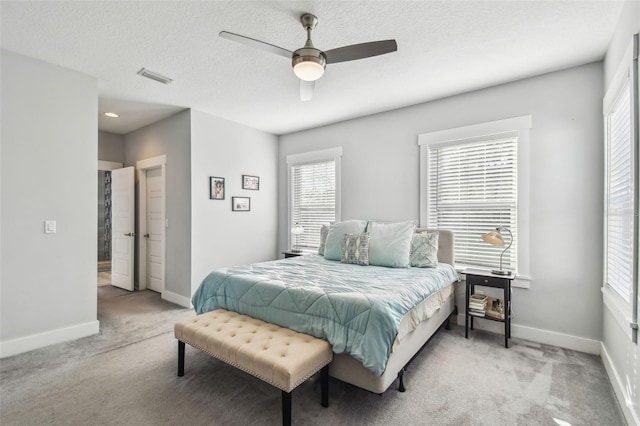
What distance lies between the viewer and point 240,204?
16.2 feet

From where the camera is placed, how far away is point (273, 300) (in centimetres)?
238

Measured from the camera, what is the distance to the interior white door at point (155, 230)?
193 inches

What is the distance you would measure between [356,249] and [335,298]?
4.66ft

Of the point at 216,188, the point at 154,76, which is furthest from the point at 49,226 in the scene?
the point at 216,188

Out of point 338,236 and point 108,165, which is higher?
point 108,165

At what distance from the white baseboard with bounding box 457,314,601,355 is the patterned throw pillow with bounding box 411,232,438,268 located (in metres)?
0.95

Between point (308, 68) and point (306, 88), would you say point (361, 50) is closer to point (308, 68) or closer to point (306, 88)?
point (308, 68)

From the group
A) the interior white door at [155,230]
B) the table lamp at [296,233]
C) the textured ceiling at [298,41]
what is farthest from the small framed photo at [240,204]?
the textured ceiling at [298,41]

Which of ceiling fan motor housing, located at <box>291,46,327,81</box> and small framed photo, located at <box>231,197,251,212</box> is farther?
small framed photo, located at <box>231,197,251,212</box>

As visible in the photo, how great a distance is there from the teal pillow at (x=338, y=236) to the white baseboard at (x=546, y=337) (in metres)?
1.72

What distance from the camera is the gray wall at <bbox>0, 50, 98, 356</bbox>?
2.80 meters

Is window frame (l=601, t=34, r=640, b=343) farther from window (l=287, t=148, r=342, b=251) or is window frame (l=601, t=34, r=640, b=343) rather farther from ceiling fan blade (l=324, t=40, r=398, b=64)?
window (l=287, t=148, r=342, b=251)

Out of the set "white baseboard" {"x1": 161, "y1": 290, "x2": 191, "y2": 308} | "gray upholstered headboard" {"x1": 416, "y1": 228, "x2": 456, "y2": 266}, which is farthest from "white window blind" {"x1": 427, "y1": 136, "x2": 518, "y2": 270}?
"white baseboard" {"x1": 161, "y1": 290, "x2": 191, "y2": 308}

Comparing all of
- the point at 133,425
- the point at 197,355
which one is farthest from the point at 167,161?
the point at 133,425
